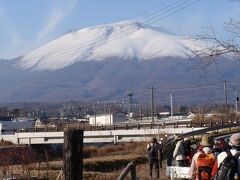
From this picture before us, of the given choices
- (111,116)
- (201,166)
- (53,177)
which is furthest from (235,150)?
(111,116)

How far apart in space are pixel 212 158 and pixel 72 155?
11.8 feet

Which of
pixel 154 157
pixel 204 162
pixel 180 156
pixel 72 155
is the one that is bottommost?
pixel 154 157

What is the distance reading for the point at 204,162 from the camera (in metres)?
11.1

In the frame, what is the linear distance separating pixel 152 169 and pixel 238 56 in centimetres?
649

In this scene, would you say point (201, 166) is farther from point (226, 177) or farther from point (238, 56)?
point (238, 56)

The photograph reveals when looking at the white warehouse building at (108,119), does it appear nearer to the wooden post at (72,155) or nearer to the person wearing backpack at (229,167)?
the person wearing backpack at (229,167)

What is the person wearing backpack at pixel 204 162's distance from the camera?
11062mm

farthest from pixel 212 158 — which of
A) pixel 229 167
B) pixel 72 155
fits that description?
pixel 72 155

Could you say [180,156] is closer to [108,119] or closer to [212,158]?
[212,158]

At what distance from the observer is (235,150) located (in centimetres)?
925

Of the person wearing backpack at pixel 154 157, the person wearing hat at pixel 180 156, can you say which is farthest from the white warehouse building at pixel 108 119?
the person wearing hat at pixel 180 156

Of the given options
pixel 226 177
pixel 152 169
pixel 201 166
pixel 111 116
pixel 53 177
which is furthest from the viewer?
pixel 111 116

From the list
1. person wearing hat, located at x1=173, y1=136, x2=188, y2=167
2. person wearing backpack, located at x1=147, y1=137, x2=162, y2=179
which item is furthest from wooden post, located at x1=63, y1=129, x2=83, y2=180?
person wearing backpack, located at x1=147, y1=137, x2=162, y2=179

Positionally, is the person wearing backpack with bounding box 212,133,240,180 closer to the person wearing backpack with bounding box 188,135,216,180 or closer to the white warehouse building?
the person wearing backpack with bounding box 188,135,216,180
